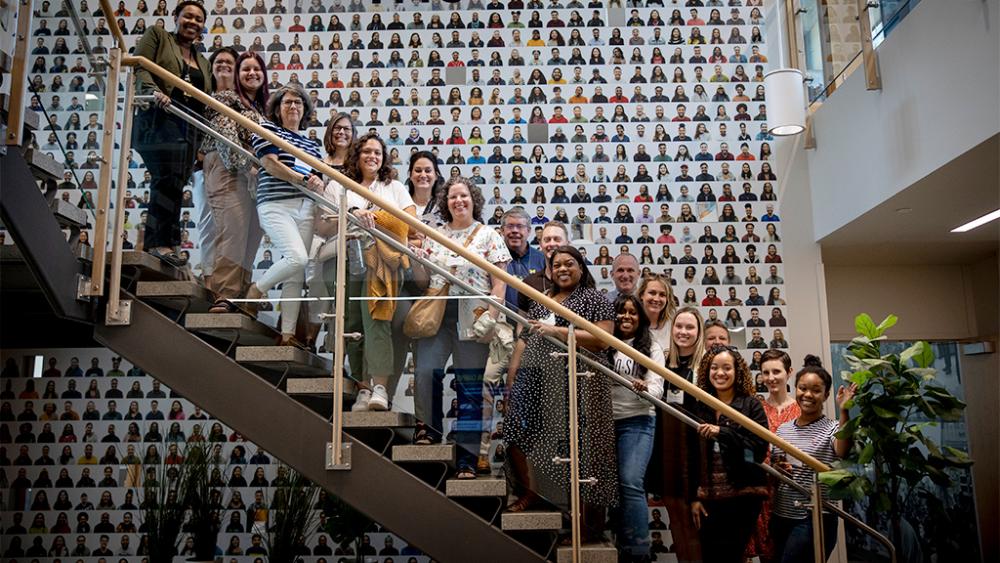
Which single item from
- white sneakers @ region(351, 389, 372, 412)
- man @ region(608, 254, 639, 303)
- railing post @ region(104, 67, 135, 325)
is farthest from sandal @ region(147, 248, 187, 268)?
man @ region(608, 254, 639, 303)

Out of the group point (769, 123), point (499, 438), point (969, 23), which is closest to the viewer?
point (499, 438)

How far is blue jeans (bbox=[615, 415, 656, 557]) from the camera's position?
4.12 m

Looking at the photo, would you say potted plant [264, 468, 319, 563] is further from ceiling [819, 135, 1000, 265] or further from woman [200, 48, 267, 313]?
ceiling [819, 135, 1000, 265]

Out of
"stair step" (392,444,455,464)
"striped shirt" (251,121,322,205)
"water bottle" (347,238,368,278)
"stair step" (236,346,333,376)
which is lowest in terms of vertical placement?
"stair step" (392,444,455,464)

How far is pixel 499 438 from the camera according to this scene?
13.5ft

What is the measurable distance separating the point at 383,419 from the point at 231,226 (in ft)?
4.07

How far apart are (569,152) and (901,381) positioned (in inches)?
149

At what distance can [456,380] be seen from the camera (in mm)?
4176

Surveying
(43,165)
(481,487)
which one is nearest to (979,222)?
(481,487)

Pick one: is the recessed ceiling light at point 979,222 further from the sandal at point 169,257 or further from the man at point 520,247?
the sandal at point 169,257

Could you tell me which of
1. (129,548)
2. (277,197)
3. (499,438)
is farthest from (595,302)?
(129,548)

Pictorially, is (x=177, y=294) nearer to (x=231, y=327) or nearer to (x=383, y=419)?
(x=231, y=327)

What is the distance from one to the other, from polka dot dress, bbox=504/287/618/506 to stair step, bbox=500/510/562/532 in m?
0.08

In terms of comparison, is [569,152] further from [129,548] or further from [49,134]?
[129,548]
